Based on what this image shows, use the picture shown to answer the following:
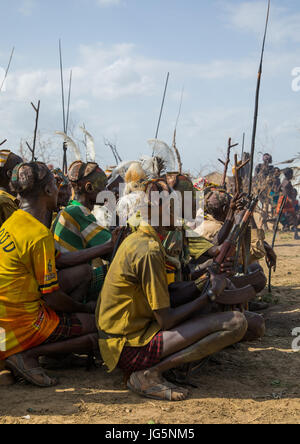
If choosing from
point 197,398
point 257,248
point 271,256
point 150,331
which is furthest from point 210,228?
point 197,398

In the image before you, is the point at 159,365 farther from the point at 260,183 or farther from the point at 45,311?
the point at 260,183

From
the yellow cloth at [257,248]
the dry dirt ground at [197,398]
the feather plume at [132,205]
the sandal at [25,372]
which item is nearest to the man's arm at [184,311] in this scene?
the dry dirt ground at [197,398]

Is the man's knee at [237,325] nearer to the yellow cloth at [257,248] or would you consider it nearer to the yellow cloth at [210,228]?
the yellow cloth at [210,228]

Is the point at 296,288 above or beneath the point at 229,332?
beneath

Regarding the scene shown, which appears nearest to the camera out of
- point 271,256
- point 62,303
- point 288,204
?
point 62,303

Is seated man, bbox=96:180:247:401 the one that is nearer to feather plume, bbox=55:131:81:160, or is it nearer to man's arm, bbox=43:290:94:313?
man's arm, bbox=43:290:94:313

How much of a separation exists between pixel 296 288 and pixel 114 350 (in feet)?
15.1

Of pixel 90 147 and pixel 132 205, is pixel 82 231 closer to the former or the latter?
pixel 132 205

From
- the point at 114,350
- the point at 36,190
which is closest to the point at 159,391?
the point at 114,350

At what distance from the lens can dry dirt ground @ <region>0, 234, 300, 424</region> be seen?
3.03 m

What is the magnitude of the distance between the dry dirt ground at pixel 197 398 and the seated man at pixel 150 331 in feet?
0.59

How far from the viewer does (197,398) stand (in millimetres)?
3338

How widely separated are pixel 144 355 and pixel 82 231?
131cm

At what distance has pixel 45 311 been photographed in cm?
361
